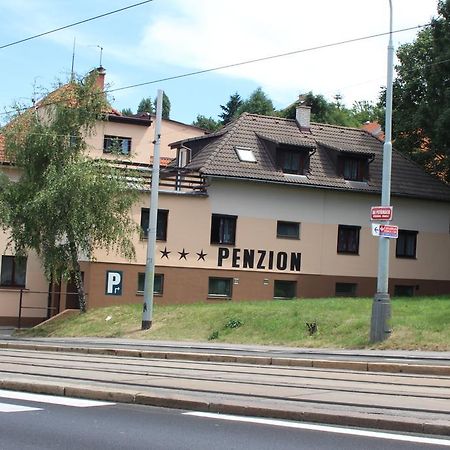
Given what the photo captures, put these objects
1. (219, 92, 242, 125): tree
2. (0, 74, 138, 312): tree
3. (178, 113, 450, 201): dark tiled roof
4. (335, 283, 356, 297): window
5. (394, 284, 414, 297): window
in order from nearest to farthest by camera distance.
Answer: (0, 74, 138, 312): tree → (178, 113, 450, 201): dark tiled roof → (335, 283, 356, 297): window → (394, 284, 414, 297): window → (219, 92, 242, 125): tree

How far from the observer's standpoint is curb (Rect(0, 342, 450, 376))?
1479 centimetres

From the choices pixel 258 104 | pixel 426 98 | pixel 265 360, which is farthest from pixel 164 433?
pixel 258 104

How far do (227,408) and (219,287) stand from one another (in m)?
Result: 25.4

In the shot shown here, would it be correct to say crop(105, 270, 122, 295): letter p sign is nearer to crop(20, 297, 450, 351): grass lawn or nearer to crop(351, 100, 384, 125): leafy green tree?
crop(20, 297, 450, 351): grass lawn

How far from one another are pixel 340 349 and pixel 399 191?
1983 centimetres

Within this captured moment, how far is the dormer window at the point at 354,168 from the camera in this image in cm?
3850

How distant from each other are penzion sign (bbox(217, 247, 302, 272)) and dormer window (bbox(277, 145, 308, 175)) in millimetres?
3855

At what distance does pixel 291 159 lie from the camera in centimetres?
3762

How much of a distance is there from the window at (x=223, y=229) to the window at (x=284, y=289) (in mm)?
2896

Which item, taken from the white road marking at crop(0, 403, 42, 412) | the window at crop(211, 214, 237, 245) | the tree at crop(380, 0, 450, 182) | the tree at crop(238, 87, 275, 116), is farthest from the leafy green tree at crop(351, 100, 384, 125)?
the white road marking at crop(0, 403, 42, 412)

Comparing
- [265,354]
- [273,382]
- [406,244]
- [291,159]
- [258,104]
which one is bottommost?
[265,354]

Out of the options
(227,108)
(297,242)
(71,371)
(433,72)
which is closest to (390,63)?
(71,371)

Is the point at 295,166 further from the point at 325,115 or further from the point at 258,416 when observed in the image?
the point at 325,115

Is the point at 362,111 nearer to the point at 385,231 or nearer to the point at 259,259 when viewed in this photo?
the point at 259,259
